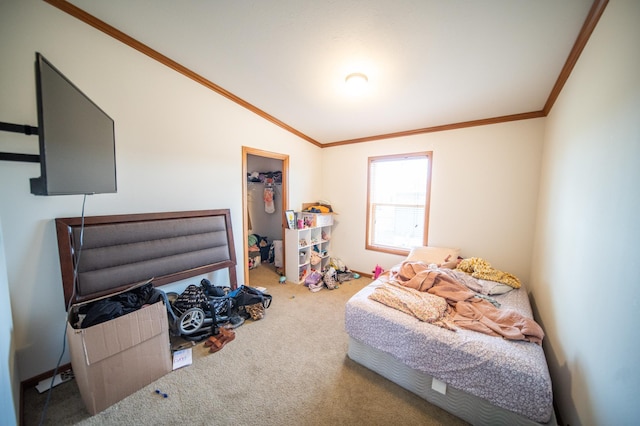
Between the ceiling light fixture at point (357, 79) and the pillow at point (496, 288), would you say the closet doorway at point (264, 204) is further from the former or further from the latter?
the pillow at point (496, 288)

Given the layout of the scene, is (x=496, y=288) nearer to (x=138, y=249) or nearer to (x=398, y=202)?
(x=398, y=202)

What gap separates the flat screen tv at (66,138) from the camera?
2.88ft

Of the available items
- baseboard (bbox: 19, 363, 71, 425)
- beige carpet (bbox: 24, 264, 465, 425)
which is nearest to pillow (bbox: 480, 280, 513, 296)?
beige carpet (bbox: 24, 264, 465, 425)

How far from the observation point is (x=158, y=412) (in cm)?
134

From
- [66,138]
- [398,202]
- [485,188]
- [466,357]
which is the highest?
[66,138]

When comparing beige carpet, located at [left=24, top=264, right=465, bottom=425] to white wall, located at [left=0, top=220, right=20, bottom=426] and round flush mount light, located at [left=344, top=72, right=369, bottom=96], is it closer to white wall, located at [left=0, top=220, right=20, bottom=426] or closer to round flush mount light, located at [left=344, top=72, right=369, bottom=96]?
white wall, located at [left=0, top=220, right=20, bottom=426]

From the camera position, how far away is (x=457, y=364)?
4.24 feet

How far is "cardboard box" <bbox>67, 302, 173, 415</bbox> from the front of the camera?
1.29 meters

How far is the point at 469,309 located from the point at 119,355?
2.61m

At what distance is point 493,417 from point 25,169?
3.51m

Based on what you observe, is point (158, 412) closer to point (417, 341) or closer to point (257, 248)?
point (417, 341)

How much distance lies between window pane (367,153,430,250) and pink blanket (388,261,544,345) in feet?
3.83

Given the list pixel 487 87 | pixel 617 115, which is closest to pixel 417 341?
pixel 617 115

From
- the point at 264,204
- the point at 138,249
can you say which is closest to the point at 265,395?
the point at 138,249
